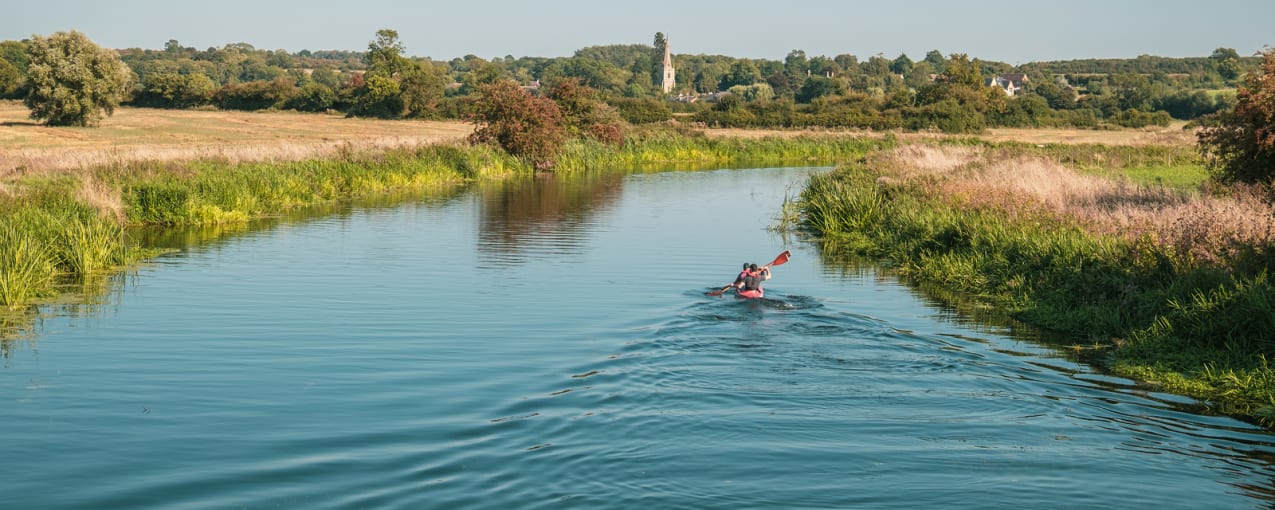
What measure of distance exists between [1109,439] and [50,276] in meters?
16.9

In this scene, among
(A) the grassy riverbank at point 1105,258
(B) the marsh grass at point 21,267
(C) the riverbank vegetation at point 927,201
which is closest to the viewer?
(A) the grassy riverbank at point 1105,258

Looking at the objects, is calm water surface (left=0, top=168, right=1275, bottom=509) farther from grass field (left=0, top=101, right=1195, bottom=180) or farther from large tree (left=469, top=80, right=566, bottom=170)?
large tree (left=469, top=80, right=566, bottom=170)

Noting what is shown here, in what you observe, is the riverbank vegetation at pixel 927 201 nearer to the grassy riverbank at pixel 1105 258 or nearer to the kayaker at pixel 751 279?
the grassy riverbank at pixel 1105 258

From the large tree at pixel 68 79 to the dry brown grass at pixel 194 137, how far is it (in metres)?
1.34

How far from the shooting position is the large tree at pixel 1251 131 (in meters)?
22.2

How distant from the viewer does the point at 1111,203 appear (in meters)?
25.1

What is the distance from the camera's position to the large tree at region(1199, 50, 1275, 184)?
22203mm

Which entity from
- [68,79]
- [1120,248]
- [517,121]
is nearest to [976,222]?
[1120,248]

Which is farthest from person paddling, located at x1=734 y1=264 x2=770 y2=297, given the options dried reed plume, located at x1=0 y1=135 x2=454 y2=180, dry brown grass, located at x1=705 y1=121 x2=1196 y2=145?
dry brown grass, located at x1=705 y1=121 x2=1196 y2=145

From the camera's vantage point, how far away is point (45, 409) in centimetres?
1189

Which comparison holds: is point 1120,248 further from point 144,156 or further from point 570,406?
point 144,156

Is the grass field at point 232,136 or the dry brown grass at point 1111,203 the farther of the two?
the grass field at point 232,136

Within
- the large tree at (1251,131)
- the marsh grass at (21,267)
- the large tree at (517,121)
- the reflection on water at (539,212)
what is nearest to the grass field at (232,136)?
the large tree at (517,121)

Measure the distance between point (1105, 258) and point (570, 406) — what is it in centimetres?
915
